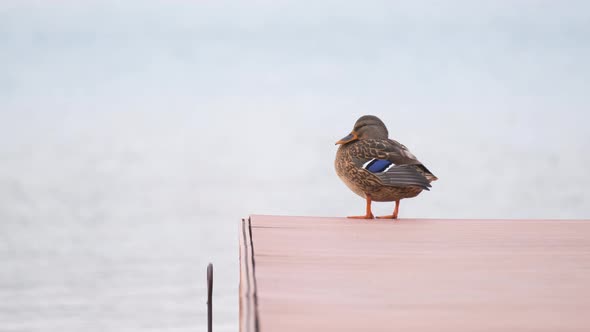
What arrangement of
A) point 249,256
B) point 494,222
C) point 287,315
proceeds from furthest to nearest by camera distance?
1. point 494,222
2. point 249,256
3. point 287,315

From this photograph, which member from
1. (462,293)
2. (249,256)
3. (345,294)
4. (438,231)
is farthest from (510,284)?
(438,231)

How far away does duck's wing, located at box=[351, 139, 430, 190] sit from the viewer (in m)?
4.02

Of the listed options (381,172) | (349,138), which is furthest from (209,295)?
(349,138)

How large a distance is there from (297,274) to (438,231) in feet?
4.81

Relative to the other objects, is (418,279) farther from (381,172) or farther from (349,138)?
(349,138)

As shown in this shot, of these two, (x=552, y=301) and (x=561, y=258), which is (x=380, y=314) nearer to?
(x=552, y=301)

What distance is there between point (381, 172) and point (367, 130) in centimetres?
39

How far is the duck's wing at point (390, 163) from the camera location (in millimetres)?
4016

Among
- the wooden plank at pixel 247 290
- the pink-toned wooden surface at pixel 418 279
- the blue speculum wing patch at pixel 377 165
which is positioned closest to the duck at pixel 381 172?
the blue speculum wing patch at pixel 377 165

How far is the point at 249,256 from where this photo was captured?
230 centimetres

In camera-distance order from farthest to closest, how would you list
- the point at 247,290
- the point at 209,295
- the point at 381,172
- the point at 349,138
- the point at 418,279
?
the point at 349,138 < the point at 381,172 < the point at 209,295 < the point at 418,279 < the point at 247,290

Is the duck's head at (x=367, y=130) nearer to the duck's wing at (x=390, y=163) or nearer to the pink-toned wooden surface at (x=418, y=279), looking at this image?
the duck's wing at (x=390, y=163)

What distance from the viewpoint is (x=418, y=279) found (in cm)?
211

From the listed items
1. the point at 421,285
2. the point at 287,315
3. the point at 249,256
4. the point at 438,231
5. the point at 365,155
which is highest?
the point at 365,155
